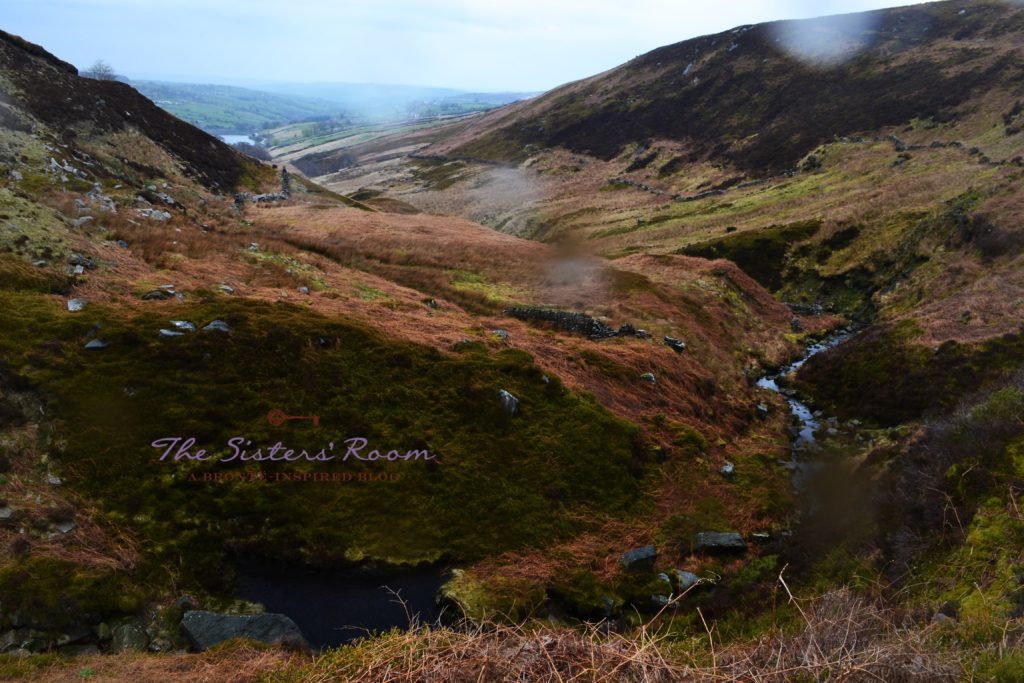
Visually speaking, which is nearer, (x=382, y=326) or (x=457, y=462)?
(x=457, y=462)

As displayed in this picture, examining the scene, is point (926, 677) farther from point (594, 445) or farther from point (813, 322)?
point (813, 322)

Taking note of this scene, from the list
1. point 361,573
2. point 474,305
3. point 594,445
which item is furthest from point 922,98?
point 361,573

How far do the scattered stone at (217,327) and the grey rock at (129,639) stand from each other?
11.5 m

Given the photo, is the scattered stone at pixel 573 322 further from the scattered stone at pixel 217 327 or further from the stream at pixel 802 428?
the scattered stone at pixel 217 327

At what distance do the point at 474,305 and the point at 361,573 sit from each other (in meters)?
24.5

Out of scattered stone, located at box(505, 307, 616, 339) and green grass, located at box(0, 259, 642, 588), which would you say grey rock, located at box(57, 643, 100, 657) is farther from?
scattered stone, located at box(505, 307, 616, 339)

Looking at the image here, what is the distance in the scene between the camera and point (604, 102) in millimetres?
152000

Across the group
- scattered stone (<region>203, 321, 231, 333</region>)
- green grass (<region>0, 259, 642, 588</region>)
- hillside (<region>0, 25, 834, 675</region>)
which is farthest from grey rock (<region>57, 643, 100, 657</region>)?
scattered stone (<region>203, 321, 231, 333</region>)

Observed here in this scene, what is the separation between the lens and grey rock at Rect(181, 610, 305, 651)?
12.1 m

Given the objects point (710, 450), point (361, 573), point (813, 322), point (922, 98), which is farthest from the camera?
point (922, 98)

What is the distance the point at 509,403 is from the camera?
22.4 meters

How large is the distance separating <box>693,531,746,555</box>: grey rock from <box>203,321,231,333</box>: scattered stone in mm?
19552

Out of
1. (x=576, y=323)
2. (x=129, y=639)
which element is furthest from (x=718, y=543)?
(x=576, y=323)

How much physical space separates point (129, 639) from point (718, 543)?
57.1 ft
